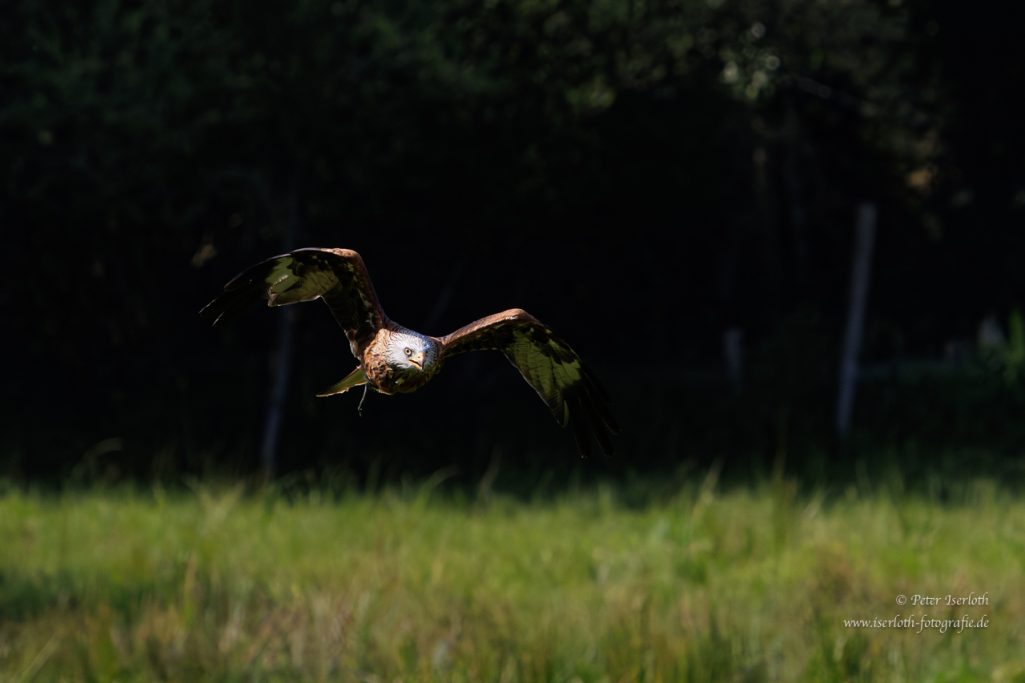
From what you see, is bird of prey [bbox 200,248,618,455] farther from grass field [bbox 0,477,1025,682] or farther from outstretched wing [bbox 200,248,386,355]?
grass field [bbox 0,477,1025,682]

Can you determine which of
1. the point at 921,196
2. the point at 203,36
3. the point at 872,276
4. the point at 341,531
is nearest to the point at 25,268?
the point at 203,36

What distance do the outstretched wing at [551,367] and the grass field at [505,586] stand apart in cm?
589

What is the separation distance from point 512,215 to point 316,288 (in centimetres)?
1511

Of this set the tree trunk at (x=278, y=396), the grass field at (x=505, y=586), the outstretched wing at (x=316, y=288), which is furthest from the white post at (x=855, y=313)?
the outstretched wing at (x=316, y=288)

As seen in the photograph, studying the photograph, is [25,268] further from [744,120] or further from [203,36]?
[744,120]

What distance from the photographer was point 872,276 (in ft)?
69.3

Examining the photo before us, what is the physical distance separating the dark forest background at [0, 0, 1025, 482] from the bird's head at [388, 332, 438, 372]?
1166cm

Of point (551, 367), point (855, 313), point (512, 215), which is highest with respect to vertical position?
point (551, 367)

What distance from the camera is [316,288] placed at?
1.30 metres

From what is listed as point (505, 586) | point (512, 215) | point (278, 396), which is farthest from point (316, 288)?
point (278, 396)

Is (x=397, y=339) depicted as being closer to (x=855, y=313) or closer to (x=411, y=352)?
(x=411, y=352)

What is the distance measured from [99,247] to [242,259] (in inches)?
67.2

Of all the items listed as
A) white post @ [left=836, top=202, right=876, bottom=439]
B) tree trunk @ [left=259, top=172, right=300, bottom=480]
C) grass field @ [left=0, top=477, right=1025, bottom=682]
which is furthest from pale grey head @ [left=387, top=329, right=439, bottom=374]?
white post @ [left=836, top=202, right=876, bottom=439]

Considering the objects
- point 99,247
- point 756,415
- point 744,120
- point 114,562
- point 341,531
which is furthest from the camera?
point 744,120
